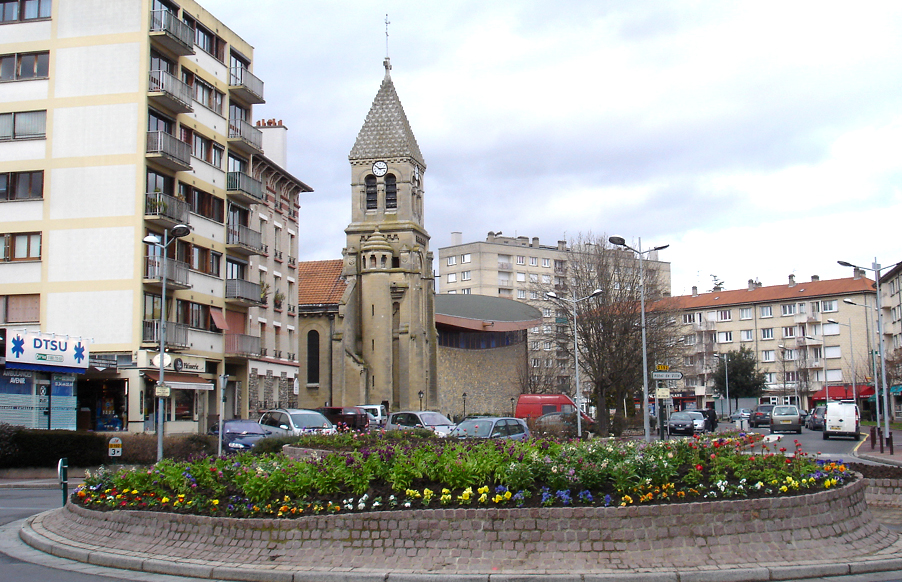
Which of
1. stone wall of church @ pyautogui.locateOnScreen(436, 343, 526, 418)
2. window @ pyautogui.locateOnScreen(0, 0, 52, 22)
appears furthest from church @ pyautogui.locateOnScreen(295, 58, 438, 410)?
window @ pyautogui.locateOnScreen(0, 0, 52, 22)

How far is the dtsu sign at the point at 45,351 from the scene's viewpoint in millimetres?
26562

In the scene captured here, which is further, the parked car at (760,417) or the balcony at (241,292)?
the parked car at (760,417)

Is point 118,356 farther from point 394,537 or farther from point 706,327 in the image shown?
point 706,327

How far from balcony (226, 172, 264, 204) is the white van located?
1180 inches

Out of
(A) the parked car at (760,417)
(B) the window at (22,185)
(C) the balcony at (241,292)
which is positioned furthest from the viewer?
(A) the parked car at (760,417)

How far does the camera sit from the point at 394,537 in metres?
10.1

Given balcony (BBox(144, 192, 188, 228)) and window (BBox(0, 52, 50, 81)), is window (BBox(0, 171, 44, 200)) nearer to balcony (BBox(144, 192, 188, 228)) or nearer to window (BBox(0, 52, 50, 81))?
window (BBox(0, 52, 50, 81))

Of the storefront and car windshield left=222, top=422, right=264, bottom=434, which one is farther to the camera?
car windshield left=222, top=422, right=264, bottom=434

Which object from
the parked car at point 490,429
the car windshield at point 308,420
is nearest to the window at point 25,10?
the car windshield at point 308,420

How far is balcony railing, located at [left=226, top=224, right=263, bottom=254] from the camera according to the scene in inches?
1679

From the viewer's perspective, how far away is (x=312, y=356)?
223 ft

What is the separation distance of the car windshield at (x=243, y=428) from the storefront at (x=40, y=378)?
5064 millimetres

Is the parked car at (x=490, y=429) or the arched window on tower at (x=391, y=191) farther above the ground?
the arched window on tower at (x=391, y=191)

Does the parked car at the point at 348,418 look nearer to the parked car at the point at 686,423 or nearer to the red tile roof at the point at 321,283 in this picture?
the parked car at the point at 686,423
